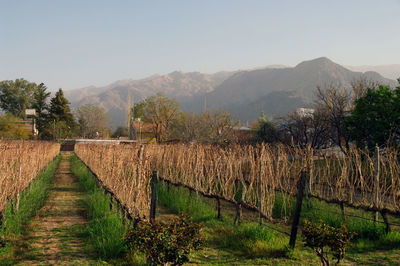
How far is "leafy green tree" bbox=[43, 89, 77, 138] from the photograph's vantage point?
47.6 metres

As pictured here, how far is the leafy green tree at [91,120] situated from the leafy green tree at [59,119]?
14.3 m

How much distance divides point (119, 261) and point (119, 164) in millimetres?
2842

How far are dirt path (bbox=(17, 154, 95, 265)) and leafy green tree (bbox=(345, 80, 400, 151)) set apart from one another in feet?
38.1

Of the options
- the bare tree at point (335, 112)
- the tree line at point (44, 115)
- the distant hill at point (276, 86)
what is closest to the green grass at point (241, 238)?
the bare tree at point (335, 112)

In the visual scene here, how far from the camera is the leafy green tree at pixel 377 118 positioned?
1281cm

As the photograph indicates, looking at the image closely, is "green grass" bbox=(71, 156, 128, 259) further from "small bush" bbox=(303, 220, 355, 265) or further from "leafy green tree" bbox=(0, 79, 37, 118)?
"leafy green tree" bbox=(0, 79, 37, 118)

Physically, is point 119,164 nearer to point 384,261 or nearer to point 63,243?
point 63,243

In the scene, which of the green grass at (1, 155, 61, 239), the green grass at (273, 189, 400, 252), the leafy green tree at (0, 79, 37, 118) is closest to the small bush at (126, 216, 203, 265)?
the green grass at (273, 189, 400, 252)

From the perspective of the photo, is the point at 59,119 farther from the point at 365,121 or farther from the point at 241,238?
the point at 241,238

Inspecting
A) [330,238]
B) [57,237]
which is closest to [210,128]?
[57,237]

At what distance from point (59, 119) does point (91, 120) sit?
19656 mm

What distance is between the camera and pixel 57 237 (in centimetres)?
555

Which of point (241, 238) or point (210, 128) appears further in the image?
point (210, 128)

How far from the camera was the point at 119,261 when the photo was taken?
14.5ft
